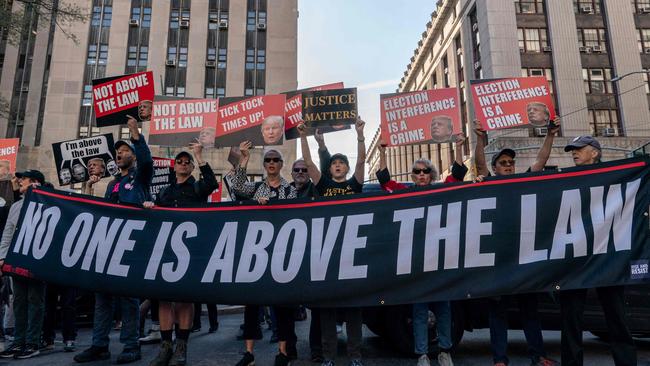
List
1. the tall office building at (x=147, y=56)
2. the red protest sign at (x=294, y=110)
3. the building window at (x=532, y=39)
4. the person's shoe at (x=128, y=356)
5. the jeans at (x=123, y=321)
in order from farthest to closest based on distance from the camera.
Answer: the building window at (x=532, y=39)
the tall office building at (x=147, y=56)
the red protest sign at (x=294, y=110)
the jeans at (x=123, y=321)
the person's shoe at (x=128, y=356)

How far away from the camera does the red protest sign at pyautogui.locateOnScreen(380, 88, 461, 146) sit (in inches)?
273

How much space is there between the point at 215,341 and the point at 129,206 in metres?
2.55

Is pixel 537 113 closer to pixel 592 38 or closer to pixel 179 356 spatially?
pixel 179 356

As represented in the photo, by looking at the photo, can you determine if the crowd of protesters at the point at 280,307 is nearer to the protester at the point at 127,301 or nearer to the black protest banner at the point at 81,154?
the protester at the point at 127,301

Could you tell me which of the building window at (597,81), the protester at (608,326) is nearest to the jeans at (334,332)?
the protester at (608,326)

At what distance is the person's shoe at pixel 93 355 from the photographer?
488 cm

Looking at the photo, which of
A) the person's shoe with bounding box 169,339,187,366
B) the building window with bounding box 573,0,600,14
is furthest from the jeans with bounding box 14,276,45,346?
the building window with bounding box 573,0,600,14

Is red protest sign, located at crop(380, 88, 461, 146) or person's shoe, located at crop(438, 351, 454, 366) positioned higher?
red protest sign, located at crop(380, 88, 461, 146)

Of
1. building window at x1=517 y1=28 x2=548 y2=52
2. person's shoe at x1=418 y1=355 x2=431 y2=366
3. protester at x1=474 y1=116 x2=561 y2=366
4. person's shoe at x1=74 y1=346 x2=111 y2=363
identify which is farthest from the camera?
building window at x1=517 y1=28 x2=548 y2=52

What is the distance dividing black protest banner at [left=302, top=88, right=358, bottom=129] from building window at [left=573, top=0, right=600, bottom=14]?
122 ft

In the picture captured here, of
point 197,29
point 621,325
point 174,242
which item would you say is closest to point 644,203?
point 621,325

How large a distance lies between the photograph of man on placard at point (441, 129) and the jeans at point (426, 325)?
3.10 m

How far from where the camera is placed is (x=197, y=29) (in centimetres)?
3694

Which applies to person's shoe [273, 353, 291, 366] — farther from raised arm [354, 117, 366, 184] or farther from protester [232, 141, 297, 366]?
raised arm [354, 117, 366, 184]
